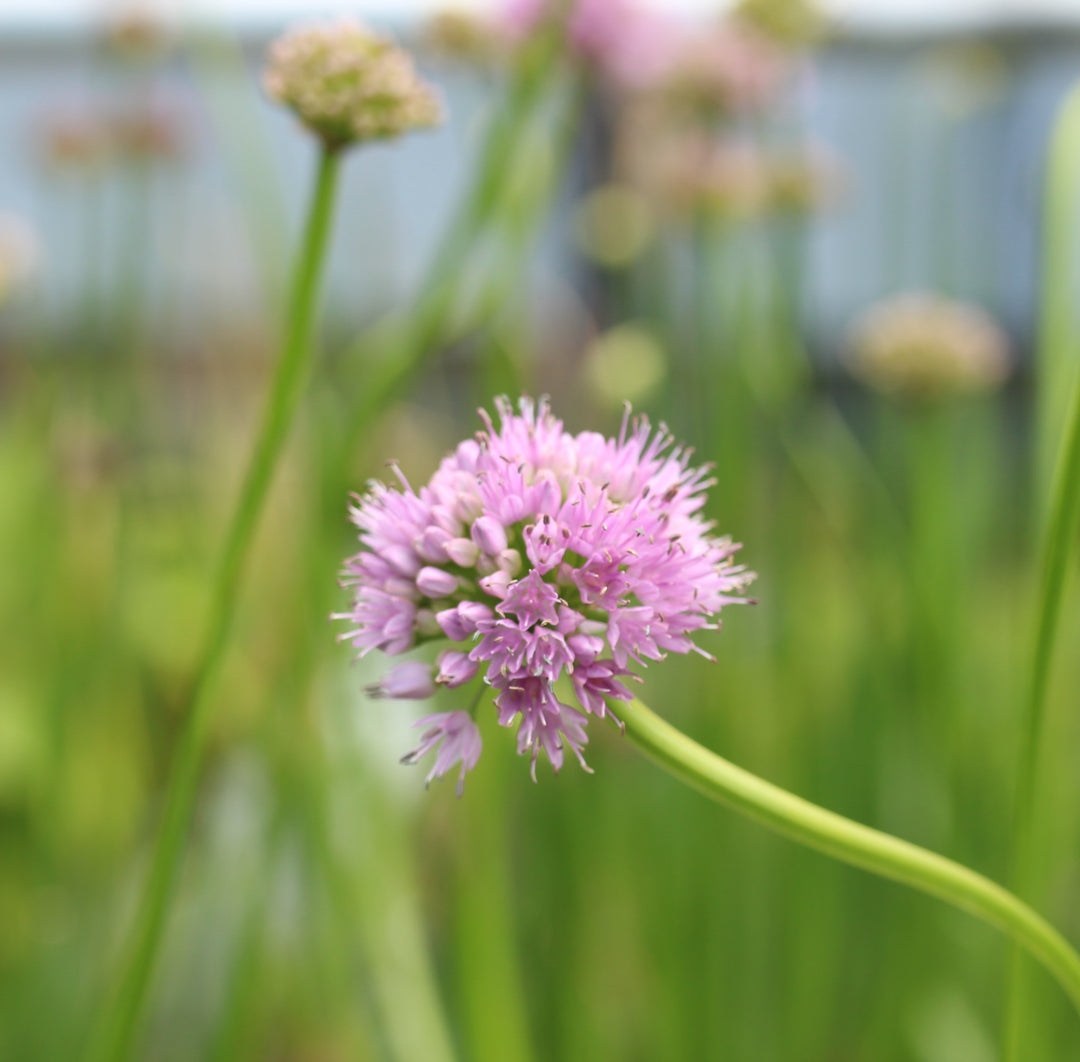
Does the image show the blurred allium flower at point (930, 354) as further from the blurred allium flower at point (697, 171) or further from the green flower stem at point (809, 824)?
the green flower stem at point (809, 824)

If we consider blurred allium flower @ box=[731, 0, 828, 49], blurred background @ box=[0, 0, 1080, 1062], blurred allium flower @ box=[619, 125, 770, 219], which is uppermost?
blurred allium flower @ box=[731, 0, 828, 49]

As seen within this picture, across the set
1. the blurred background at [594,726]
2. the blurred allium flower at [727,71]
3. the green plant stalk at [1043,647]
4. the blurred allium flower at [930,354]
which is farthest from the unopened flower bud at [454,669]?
the blurred allium flower at [727,71]

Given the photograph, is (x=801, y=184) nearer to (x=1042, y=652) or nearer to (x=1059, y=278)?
(x=1059, y=278)

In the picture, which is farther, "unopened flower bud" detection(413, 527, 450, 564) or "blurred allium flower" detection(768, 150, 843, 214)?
"blurred allium flower" detection(768, 150, 843, 214)

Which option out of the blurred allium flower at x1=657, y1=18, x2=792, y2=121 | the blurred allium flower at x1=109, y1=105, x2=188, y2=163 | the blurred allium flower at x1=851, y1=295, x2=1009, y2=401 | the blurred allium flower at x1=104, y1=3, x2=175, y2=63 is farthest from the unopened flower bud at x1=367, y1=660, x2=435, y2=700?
the blurred allium flower at x1=109, y1=105, x2=188, y2=163

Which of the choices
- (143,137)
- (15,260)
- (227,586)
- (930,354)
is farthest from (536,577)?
(143,137)

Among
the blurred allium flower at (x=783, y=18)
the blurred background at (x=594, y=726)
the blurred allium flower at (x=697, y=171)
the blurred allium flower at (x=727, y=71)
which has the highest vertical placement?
the blurred allium flower at (x=783, y=18)

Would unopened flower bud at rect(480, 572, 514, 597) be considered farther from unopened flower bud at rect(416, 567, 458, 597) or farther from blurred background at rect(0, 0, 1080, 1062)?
blurred background at rect(0, 0, 1080, 1062)
